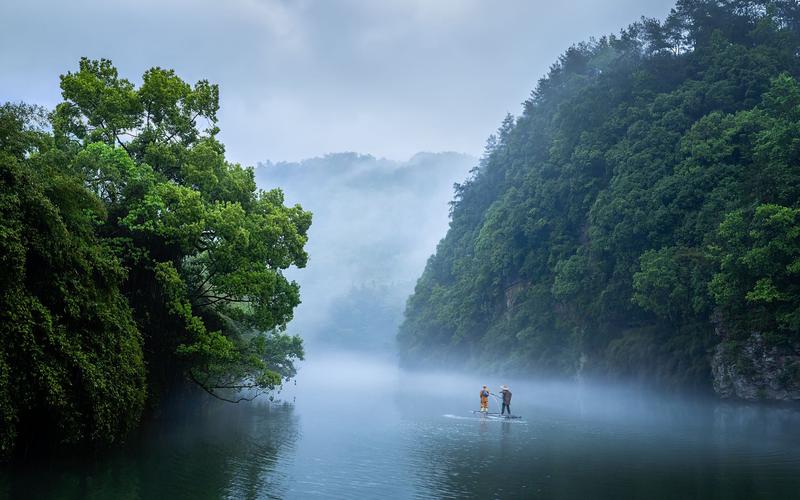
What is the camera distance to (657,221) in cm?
5447

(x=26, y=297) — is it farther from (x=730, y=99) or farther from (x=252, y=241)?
(x=730, y=99)

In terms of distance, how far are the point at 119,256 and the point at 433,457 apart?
596 inches

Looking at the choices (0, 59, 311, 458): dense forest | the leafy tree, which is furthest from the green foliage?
the leafy tree

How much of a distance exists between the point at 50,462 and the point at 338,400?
36.5 meters

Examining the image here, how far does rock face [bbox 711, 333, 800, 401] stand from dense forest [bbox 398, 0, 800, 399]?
95mm

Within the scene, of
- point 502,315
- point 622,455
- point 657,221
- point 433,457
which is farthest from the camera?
point 502,315

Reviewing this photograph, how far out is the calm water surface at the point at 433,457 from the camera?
18.2 meters

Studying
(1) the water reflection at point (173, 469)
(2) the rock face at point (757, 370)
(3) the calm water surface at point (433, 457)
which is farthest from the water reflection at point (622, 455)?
(1) the water reflection at point (173, 469)

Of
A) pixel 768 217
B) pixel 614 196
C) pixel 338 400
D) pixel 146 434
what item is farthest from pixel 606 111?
pixel 146 434

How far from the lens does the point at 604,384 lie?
199 feet

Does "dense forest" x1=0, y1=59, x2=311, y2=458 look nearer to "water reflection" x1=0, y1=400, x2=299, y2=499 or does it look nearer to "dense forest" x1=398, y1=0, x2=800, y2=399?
"water reflection" x1=0, y1=400, x2=299, y2=499

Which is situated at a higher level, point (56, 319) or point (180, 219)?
point (180, 219)

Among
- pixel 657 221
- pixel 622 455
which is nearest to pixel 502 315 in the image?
pixel 657 221

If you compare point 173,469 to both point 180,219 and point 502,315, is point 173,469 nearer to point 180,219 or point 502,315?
point 180,219
